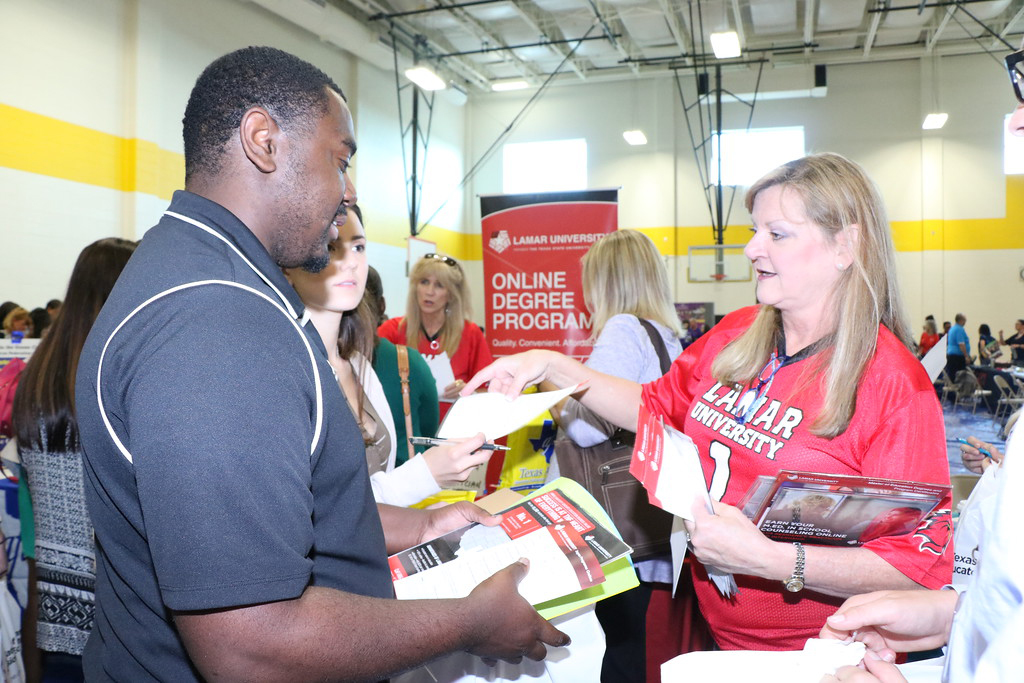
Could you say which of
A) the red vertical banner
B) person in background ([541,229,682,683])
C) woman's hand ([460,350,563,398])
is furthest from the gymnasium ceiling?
woman's hand ([460,350,563,398])

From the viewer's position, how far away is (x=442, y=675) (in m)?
1.32

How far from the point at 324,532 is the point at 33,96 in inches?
327

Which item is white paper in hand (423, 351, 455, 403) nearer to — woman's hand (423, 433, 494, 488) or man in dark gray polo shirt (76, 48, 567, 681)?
woman's hand (423, 433, 494, 488)

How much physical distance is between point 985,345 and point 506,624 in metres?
14.9

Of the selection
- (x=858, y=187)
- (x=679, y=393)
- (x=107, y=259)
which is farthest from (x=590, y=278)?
(x=107, y=259)

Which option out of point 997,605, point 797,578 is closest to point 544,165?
point 797,578

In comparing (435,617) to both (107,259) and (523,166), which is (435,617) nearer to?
(107,259)

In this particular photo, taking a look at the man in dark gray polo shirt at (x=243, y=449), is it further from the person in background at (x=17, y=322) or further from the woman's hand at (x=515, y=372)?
the person in background at (x=17, y=322)

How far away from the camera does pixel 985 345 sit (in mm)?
13164

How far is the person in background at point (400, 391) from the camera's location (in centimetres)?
276

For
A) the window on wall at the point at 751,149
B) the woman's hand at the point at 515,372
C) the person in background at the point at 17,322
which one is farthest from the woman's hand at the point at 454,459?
the window on wall at the point at 751,149

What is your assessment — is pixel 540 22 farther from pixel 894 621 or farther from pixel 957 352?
pixel 894 621

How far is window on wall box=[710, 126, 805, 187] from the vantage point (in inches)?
586

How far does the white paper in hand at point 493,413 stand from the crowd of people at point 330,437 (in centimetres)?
4
